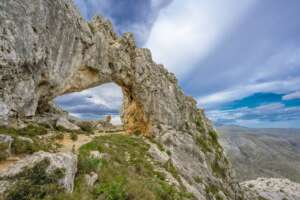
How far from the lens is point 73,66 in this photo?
22547mm

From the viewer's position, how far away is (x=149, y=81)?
33.2m

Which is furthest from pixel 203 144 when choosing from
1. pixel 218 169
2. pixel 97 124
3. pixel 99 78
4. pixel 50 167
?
pixel 50 167

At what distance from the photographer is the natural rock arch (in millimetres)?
13867

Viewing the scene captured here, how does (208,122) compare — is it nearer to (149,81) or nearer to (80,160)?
(149,81)

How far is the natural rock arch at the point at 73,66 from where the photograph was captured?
13.9 metres

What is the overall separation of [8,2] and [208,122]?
134 feet

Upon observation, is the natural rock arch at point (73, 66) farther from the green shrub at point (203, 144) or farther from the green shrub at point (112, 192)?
the green shrub at point (112, 192)

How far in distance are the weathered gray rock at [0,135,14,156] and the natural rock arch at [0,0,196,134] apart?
169 inches

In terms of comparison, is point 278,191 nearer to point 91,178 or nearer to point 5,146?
point 91,178

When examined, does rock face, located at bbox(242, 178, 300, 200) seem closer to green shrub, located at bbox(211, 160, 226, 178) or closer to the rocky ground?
the rocky ground

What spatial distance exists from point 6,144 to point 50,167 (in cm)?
331

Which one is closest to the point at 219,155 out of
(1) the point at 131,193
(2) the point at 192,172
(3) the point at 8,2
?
(2) the point at 192,172

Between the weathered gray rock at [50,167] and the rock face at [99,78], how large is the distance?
7.24 m

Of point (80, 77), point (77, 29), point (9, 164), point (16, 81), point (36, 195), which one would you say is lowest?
point (36, 195)
